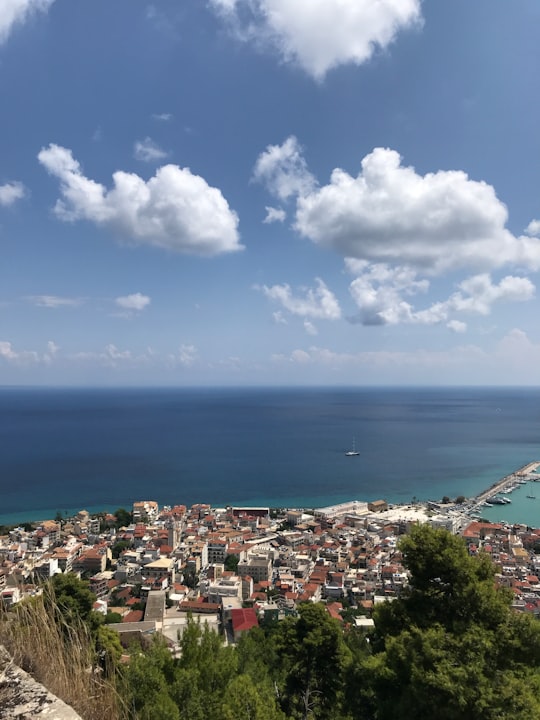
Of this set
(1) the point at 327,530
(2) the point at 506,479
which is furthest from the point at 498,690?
(2) the point at 506,479

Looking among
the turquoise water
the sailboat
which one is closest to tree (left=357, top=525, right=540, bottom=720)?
the turquoise water

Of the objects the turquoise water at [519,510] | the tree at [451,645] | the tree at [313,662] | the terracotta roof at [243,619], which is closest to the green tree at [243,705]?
the tree at [451,645]

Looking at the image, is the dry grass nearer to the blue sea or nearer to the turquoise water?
the blue sea

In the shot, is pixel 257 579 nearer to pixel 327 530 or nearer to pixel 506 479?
pixel 327 530

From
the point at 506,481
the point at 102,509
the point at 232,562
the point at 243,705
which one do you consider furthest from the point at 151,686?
the point at 506,481

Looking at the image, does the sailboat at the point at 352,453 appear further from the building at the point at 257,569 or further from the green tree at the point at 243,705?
the green tree at the point at 243,705

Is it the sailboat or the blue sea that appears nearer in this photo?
the blue sea
